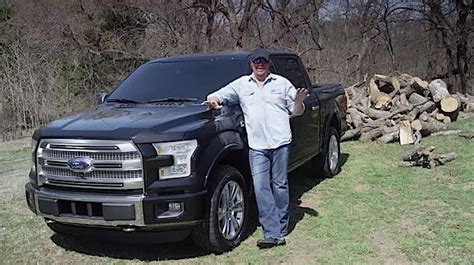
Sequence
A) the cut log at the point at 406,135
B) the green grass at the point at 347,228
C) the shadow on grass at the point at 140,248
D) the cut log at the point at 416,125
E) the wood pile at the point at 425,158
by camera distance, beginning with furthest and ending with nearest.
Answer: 1. the cut log at the point at 416,125
2. the cut log at the point at 406,135
3. the wood pile at the point at 425,158
4. the shadow on grass at the point at 140,248
5. the green grass at the point at 347,228

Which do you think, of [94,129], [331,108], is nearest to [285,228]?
[94,129]

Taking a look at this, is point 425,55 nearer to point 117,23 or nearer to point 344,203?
point 117,23

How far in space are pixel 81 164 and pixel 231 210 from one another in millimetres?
1456

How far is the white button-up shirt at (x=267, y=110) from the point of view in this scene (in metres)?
4.72

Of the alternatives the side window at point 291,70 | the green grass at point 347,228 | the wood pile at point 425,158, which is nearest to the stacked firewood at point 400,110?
the wood pile at point 425,158

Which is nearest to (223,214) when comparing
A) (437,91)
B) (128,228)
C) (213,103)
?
(128,228)

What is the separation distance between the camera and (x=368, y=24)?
20.7m

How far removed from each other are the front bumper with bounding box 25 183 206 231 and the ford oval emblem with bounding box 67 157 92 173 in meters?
0.22

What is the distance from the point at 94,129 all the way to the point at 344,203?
10.9ft

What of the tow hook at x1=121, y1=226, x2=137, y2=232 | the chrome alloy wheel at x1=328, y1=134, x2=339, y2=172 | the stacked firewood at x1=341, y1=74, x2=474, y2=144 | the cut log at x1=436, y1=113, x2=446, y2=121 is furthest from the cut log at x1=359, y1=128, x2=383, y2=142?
the tow hook at x1=121, y1=226, x2=137, y2=232

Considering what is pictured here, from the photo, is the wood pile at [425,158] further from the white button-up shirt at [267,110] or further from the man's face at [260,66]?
the man's face at [260,66]

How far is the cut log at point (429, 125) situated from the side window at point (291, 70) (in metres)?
5.13

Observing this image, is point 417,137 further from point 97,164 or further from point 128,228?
point 97,164

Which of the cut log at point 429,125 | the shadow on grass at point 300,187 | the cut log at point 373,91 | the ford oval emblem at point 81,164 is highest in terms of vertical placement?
the ford oval emblem at point 81,164
